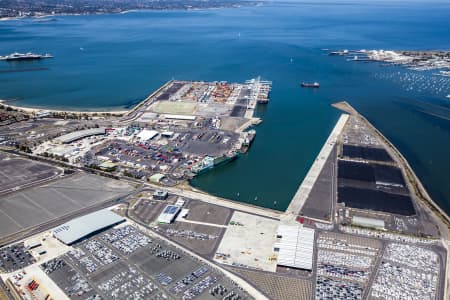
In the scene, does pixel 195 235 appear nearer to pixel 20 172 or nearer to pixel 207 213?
pixel 207 213

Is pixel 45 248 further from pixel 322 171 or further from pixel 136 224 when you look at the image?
pixel 322 171

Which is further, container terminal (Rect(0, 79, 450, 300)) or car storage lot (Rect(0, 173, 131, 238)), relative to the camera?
car storage lot (Rect(0, 173, 131, 238))

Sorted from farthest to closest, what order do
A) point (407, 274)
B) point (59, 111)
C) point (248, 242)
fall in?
point (59, 111) → point (248, 242) → point (407, 274)

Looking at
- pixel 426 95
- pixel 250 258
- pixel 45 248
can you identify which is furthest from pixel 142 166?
pixel 426 95

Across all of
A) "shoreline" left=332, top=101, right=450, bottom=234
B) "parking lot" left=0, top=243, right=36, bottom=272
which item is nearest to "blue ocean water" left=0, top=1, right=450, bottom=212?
"shoreline" left=332, top=101, right=450, bottom=234

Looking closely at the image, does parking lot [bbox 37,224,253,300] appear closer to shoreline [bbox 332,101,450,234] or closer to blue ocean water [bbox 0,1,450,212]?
blue ocean water [bbox 0,1,450,212]

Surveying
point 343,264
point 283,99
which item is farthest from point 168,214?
point 283,99
